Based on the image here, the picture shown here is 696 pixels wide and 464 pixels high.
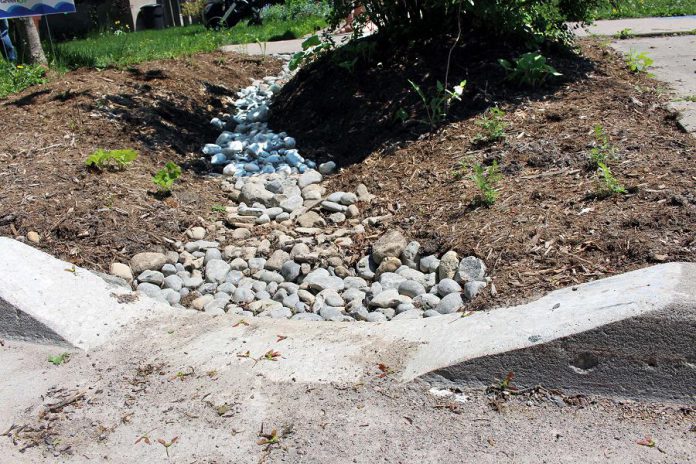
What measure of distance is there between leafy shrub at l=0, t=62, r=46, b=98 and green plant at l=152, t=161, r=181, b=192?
3000 mm

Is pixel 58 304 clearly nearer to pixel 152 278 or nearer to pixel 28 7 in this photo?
pixel 152 278

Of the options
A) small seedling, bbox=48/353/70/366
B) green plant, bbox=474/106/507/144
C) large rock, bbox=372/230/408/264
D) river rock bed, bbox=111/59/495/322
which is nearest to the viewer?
small seedling, bbox=48/353/70/366

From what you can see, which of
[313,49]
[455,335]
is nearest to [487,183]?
[455,335]

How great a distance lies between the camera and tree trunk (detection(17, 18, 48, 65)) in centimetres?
873

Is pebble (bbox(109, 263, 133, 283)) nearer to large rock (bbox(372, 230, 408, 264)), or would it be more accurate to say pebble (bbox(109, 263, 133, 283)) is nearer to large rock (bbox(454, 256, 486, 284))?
large rock (bbox(372, 230, 408, 264))

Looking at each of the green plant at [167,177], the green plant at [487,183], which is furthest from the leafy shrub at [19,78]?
the green plant at [487,183]

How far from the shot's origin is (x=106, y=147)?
639 centimetres

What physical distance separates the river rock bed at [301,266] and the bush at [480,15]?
1.97m

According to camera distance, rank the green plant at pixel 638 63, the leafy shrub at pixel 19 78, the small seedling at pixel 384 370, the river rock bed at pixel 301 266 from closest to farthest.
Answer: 1. the small seedling at pixel 384 370
2. the river rock bed at pixel 301 266
3. the green plant at pixel 638 63
4. the leafy shrub at pixel 19 78

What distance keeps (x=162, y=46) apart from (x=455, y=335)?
9078mm

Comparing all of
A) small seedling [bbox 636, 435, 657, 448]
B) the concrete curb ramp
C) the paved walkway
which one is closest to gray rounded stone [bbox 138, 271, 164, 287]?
the concrete curb ramp

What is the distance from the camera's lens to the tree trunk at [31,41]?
8.73 meters

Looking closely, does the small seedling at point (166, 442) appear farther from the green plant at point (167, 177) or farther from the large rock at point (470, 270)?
the green plant at point (167, 177)

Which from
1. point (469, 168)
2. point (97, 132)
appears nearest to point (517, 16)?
point (469, 168)
